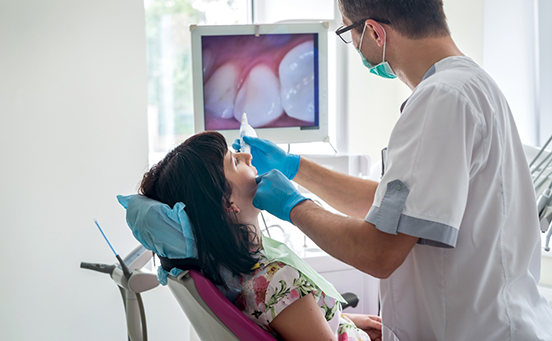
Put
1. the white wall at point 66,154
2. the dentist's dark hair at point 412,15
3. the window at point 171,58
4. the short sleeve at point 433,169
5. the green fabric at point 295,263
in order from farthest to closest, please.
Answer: the window at point 171,58, the white wall at point 66,154, the green fabric at point 295,263, the dentist's dark hair at point 412,15, the short sleeve at point 433,169

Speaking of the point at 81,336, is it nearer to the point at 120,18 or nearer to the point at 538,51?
the point at 120,18

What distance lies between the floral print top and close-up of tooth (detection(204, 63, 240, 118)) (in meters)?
0.93

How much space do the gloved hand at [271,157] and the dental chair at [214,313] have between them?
59cm

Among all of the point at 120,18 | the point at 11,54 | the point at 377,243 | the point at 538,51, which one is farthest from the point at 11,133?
the point at 538,51

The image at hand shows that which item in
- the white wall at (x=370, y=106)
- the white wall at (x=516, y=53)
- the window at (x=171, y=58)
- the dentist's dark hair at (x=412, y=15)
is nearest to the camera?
the dentist's dark hair at (x=412, y=15)

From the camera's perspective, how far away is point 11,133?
1.74 m

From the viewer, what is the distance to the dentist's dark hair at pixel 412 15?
1009mm

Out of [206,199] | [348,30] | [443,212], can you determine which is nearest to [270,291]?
[206,199]

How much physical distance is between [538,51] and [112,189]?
2188 millimetres

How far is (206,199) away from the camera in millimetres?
1093

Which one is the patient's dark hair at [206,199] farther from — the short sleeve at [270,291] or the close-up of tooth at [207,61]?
the close-up of tooth at [207,61]

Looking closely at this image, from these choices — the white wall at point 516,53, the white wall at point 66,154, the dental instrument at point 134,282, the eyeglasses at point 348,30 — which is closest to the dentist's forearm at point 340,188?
the eyeglasses at point 348,30

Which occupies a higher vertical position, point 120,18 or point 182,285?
point 120,18

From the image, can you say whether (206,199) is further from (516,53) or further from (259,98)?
(516,53)
